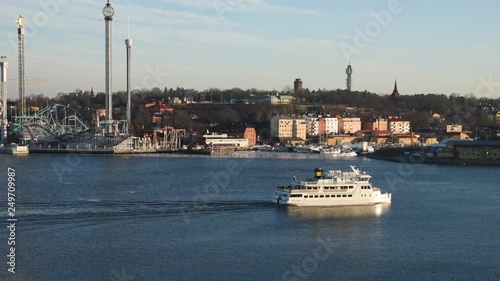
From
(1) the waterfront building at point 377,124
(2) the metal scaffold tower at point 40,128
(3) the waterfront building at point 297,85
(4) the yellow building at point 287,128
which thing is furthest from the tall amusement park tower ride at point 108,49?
(3) the waterfront building at point 297,85

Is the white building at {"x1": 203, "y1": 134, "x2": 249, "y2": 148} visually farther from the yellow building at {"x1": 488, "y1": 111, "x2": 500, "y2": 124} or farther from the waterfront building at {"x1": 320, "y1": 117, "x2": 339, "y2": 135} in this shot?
the yellow building at {"x1": 488, "y1": 111, "x2": 500, "y2": 124}

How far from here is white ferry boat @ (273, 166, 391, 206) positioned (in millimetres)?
10438

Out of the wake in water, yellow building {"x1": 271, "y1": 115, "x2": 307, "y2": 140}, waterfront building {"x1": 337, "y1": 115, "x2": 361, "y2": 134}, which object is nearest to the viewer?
the wake in water

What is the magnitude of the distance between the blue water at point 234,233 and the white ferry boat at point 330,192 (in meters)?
0.18

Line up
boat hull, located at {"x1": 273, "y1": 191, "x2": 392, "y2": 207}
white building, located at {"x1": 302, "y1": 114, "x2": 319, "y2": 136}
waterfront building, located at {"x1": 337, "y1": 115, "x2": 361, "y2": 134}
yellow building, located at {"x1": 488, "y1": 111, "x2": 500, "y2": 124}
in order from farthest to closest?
1. waterfront building, located at {"x1": 337, "y1": 115, "x2": 361, "y2": 134}
2. yellow building, located at {"x1": 488, "y1": 111, "x2": 500, "y2": 124}
3. white building, located at {"x1": 302, "y1": 114, "x2": 319, "y2": 136}
4. boat hull, located at {"x1": 273, "y1": 191, "x2": 392, "y2": 207}

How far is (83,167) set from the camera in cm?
1717

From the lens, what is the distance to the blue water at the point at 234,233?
7.10 m

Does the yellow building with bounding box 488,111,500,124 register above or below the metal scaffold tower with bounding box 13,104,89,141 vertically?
above

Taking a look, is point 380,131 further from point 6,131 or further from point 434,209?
point 434,209

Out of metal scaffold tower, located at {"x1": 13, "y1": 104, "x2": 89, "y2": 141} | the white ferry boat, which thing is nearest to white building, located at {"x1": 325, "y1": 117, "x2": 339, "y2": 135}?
metal scaffold tower, located at {"x1": 13, "y1": 104, "x2": 89, "y2": 141}

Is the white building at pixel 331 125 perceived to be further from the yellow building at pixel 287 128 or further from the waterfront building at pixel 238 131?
the waterfront building at pixel 238 131

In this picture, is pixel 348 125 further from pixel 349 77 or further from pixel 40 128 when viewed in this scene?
pixel 349 77

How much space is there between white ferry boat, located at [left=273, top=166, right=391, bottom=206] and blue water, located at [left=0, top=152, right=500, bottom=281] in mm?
177

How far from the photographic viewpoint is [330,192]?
10555mm
